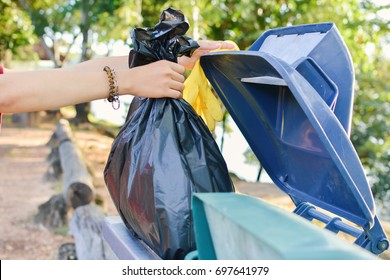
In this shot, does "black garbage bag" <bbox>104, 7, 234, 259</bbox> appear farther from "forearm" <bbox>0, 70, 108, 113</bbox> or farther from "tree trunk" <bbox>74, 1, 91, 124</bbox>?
"tree trunk" <bbox>74, 1, 91, 124</bbox>

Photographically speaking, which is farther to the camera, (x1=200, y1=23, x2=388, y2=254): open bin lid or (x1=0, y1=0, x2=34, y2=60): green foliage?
(x1=0, y1=0, x2=34, y2=60): green foliage

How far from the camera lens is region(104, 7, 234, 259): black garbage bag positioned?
1.66 metres

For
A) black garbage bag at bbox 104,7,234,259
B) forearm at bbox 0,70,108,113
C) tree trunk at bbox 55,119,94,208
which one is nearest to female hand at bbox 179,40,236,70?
black garbage bag at bbox 104,7,234,259

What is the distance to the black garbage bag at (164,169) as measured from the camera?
1.66 meters

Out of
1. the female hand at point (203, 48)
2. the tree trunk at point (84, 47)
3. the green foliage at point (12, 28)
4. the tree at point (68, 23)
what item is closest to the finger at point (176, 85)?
the female hand at point (203, 48)

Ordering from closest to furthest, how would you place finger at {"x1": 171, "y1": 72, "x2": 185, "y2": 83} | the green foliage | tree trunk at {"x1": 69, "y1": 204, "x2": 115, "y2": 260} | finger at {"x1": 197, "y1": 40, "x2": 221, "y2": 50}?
finger at {"x1": 171, "y1": 72, "x2": 185, "y2": 83} → finger at {"x1": 197, "y1": 40, "x2": 221, "y2": 50} → tree trunk at {"x1": 69, "y1": 204, "x2": 115, "y2": 260} → the green foliage

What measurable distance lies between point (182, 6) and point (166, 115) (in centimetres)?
606

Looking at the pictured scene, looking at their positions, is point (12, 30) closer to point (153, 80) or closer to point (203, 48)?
point (203, 48)

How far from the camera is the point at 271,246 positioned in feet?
2.97

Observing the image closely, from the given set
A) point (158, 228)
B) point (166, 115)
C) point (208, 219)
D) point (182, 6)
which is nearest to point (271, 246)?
point (208, 219)

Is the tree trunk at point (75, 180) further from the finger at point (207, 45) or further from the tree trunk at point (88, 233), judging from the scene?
the finger at point (207, 45)

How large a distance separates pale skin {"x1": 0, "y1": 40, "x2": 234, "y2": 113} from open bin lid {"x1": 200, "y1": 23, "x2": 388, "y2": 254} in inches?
8.3

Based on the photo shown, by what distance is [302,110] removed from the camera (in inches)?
67.7

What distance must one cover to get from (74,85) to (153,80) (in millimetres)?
234
